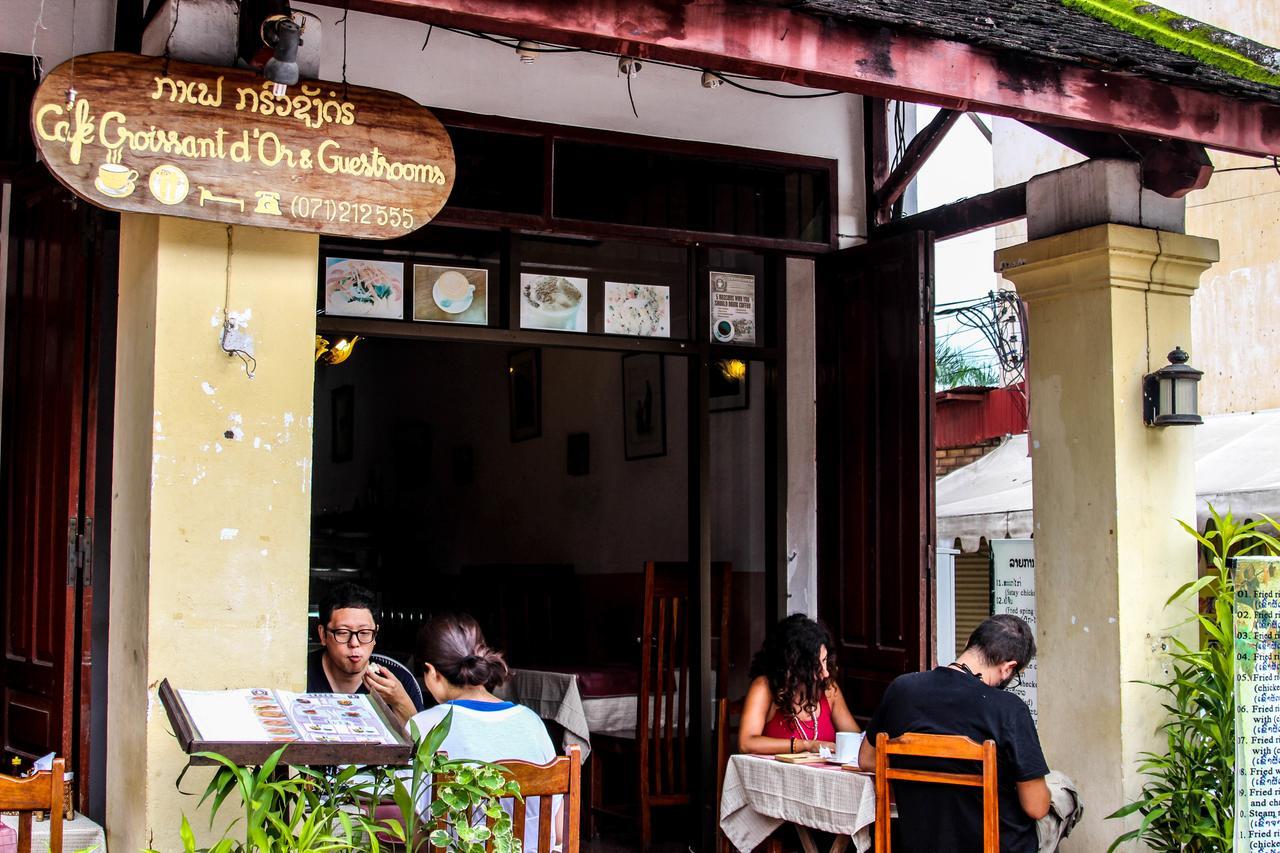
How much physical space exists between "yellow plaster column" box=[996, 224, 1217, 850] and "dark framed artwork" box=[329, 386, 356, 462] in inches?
335

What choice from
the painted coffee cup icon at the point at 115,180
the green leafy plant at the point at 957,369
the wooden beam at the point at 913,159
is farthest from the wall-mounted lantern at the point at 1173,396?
the green leafy plant at the point at 957,369

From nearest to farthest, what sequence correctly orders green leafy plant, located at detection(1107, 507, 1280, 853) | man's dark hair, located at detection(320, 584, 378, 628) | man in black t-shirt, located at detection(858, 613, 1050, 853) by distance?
1. man in black t-shirt, located at detection(858, 613, 1050, 853)
2. green leafy plant, located at detection(1107, 507, 1280, 853)
3. man's dark hair, located at detection(320, 584, 378, 628)

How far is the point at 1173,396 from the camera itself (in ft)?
17.9

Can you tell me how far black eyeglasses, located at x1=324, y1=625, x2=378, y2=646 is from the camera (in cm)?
524

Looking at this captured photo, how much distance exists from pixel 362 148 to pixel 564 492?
6.37 m

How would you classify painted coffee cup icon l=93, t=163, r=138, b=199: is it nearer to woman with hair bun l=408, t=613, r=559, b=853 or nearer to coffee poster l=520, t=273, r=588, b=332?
woman with hair bun l=408, t=613, r=559, b=853

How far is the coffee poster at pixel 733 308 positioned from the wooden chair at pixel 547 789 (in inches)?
149

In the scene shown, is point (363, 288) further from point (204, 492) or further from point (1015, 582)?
point (1015, 582)

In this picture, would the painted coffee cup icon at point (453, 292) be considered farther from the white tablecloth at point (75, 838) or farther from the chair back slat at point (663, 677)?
the white tablecloth at point (75, 838)

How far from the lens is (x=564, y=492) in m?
10.6

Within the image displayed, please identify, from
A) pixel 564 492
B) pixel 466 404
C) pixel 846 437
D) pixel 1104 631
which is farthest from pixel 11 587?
pixel 466 404

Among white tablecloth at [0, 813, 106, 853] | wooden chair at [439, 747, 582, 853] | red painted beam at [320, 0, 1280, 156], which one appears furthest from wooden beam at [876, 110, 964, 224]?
white tablecloth at [0, 813, 106, 853]

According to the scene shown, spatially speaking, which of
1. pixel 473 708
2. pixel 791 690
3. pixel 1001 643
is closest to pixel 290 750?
pixel 473 708

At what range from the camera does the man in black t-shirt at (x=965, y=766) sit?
15.5 ft
